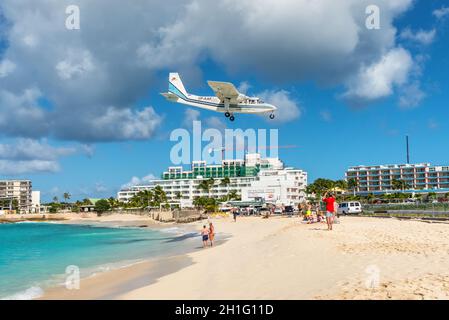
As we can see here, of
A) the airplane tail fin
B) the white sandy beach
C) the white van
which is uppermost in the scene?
the airplane tail fin

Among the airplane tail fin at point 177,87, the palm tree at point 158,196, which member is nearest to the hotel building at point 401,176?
the palm tree at point 158,196

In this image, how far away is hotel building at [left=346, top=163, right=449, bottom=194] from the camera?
178113mm

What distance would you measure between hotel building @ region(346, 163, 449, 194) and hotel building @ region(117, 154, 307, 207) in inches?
1533

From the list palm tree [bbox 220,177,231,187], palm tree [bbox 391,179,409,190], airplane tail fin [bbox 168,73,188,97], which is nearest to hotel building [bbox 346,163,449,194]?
palm tree [bbox 391,179,409,190]

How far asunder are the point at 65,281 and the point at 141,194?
151317mm

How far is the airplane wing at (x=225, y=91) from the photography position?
102ft

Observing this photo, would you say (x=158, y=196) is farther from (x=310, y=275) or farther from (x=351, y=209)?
(x=310, y=275)

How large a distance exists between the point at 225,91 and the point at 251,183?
113 metres

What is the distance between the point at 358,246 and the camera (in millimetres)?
17484

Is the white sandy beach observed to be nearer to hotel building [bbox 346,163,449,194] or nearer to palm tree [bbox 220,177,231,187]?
palm tree [bbox 220,177,231,187]

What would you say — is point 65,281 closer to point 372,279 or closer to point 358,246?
point 358,246

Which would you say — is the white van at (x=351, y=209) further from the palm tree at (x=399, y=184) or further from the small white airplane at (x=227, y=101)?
the palm tree at (x=399, y=184)

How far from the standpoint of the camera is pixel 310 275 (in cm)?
1227
